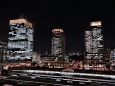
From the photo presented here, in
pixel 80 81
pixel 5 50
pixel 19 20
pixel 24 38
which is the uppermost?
pixel 19 20

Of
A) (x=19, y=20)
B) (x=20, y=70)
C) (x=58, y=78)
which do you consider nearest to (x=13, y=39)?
(x=19, y=20)

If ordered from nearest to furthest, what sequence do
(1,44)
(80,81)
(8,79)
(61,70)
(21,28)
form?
1. (80,81)
2. (8,79)
3. (61,70)
4. (1,44)
5. (21,28)

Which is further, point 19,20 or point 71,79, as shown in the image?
point 19,20

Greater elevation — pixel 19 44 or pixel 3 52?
pixel 19 44

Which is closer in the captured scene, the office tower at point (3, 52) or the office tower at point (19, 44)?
the office tower at point (3, 52)

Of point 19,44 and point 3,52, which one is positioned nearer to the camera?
point 3,52

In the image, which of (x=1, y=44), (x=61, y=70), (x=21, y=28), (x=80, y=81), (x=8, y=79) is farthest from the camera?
(x=21, y=28)

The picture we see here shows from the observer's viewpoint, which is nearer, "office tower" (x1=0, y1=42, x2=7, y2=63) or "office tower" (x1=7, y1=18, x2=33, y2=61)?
"office tower" (x1=0, y1=42, x2=7, y2=63)

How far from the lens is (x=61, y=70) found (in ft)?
220

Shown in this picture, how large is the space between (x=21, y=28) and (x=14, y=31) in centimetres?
701

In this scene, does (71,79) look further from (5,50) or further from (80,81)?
(5,50)

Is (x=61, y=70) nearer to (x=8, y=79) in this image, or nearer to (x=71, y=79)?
(x=71, y=79)

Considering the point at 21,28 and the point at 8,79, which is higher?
the point at 21,28

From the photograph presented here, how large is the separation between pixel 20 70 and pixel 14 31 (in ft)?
355
